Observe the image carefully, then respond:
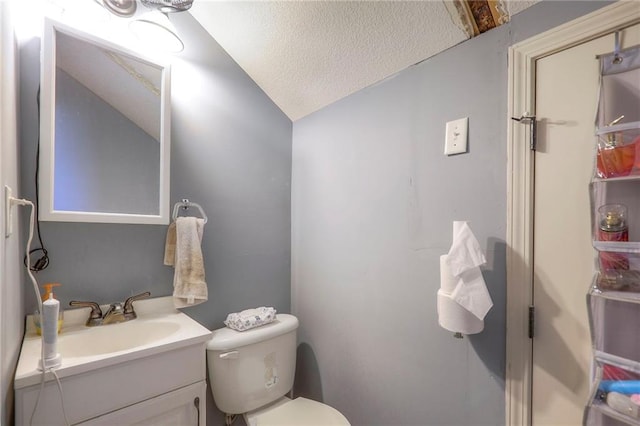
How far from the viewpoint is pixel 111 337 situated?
3.72ft

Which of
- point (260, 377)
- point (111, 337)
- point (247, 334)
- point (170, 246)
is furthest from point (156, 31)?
point (260, 377)

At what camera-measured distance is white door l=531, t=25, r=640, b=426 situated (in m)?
0.78

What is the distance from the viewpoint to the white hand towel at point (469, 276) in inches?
33.3

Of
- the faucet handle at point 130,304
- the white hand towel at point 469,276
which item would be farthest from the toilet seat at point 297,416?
the white hand towel at point 469,276

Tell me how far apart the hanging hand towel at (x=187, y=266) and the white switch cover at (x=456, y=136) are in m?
1.12

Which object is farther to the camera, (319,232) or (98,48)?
(319,232)

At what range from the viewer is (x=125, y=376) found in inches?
36.1

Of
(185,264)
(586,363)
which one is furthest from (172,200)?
(586,363)

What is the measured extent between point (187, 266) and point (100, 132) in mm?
659

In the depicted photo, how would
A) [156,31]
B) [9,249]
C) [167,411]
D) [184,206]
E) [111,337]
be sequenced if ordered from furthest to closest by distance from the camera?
[184,206] < [156,31] < [111,337] < [167,411] < [9,249]

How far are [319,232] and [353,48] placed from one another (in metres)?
0.91

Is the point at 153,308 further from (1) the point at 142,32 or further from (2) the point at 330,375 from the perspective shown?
(1) the point at 142,32

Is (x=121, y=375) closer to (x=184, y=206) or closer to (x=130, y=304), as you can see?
(x=130, y=304)

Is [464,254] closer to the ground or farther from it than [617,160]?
closer to the ground
